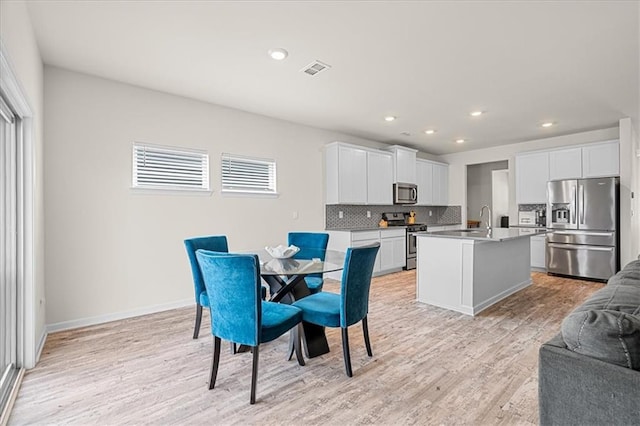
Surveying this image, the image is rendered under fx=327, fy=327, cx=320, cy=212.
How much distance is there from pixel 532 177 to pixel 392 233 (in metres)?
2.87

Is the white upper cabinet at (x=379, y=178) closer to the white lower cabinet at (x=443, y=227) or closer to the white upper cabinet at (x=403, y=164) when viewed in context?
the white upper cabinet at (x=403, y=164)

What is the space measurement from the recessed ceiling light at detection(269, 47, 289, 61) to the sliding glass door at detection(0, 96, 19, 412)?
1952 millimetres

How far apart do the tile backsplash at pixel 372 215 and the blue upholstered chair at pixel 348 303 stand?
321cm

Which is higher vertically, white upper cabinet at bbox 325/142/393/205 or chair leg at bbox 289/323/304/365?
white upper cabinet at bbox 325/142/393/205

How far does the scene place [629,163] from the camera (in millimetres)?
4961

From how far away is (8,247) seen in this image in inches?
91.0

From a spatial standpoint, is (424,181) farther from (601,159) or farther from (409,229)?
(601,159)

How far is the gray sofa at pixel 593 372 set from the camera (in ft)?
3.41

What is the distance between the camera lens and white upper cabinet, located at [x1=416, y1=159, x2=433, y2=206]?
7009 millimetres

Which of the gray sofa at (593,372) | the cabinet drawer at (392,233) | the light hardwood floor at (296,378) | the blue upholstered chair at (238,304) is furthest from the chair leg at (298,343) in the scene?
the cabinet drawer at (392,233)

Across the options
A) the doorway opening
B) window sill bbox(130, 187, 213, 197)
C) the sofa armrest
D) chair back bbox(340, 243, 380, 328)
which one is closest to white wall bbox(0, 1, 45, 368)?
window sill bbox(130, 187, 213, 197)

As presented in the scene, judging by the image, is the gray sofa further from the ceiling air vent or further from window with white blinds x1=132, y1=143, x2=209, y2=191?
window with white blinds x1=132, y1=143, x2=209, y2=191

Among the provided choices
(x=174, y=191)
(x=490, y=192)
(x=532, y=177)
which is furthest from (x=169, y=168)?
(x=490, y=192)

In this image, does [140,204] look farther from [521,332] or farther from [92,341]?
[521,332]
